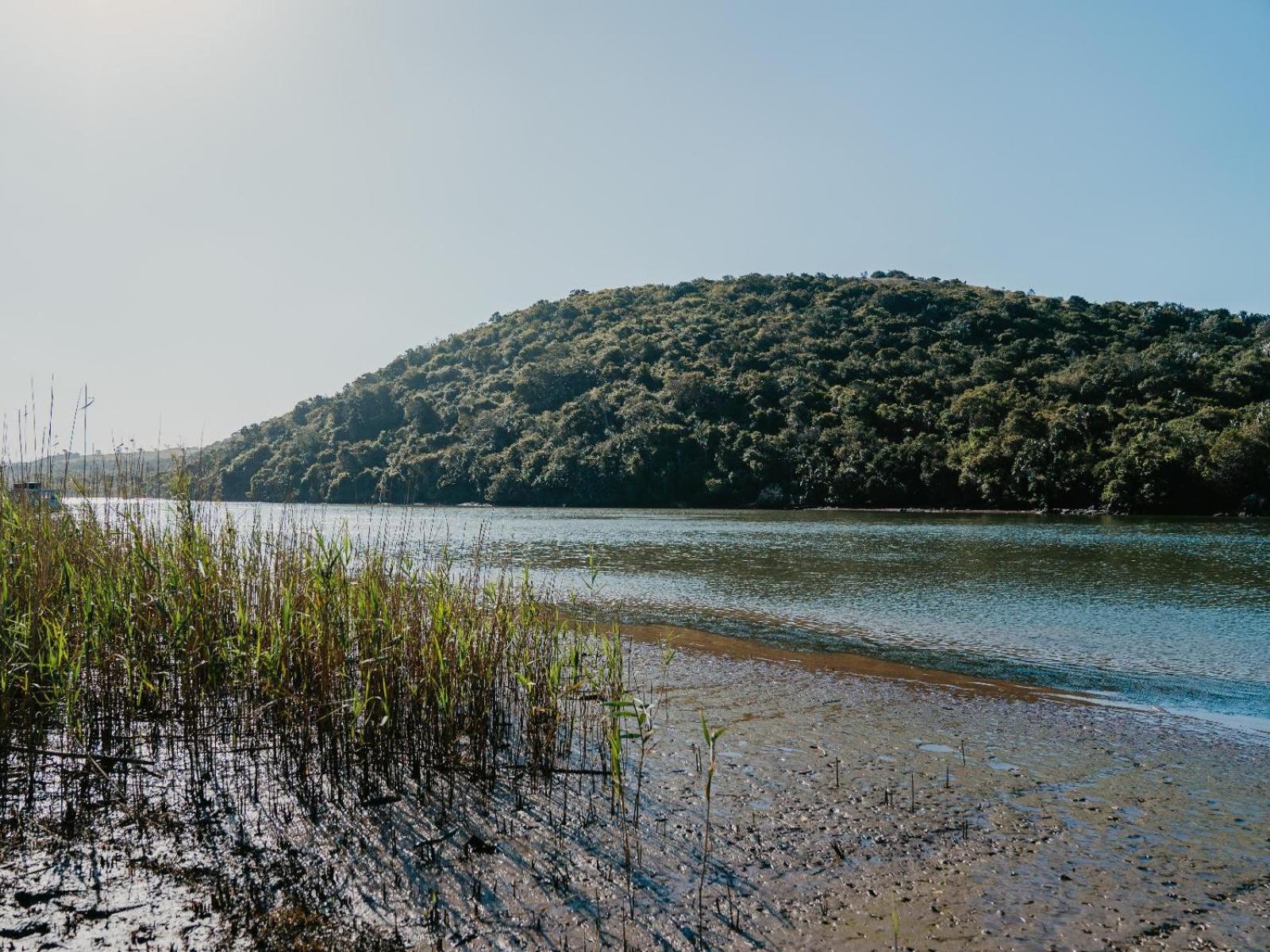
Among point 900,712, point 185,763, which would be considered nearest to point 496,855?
point 185,763

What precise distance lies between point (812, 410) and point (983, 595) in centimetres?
6503

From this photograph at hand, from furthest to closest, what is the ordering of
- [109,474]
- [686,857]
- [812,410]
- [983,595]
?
[812,410], [983,595], [109,474], [686,857]

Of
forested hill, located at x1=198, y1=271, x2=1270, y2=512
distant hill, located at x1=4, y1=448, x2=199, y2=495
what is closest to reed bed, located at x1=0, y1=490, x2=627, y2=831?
distant hill, located at x1=4, y1=448, x2=199, y2=495

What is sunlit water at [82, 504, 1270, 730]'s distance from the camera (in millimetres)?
10992

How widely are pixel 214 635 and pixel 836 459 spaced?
70.0 meters

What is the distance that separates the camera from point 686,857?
15.4ft

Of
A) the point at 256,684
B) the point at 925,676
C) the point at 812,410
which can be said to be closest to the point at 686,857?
the point at 256,684

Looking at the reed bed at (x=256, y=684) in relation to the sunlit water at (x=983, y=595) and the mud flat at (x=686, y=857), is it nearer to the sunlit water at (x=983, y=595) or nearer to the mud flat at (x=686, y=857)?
the mud flat at (x=686, y=857)

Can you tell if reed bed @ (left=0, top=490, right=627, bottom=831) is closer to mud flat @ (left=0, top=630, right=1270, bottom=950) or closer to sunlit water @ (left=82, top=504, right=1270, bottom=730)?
mud flat @ (left=0, top=630, right=1270, bottom=950)

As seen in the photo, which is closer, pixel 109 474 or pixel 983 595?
pixel 109 474

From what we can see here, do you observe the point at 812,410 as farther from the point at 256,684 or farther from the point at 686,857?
the point at 686,857

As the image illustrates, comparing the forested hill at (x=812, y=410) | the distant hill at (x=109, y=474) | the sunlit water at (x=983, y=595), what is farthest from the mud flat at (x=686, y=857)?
the forested hill at (x=812, y=410)

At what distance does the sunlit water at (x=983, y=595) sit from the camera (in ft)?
36.1

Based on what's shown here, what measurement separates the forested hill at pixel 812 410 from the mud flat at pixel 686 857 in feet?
152
